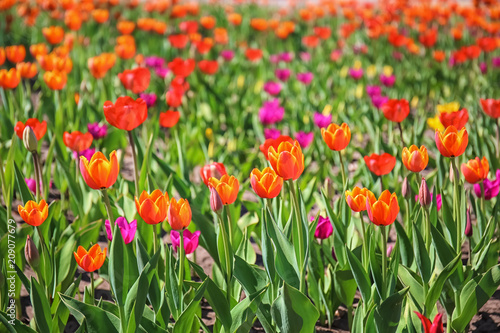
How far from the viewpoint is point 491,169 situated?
2.40 metres

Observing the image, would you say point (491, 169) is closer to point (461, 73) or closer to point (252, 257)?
point (252, 257)

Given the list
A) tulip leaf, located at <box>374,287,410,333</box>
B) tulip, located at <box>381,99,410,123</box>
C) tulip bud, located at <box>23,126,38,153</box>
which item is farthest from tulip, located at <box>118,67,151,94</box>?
tulip leaf, located at <box>374,287,410,333</box>

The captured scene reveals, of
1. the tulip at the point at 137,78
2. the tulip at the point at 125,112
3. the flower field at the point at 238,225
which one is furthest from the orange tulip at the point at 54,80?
the tulip at the point at 125,112

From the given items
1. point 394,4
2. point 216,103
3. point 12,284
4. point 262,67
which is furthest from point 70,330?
point 394,4

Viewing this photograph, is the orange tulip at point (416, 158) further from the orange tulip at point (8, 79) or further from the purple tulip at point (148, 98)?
the orange tulip at point (8, 79)

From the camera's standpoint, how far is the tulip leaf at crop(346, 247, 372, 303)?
152 centimetres

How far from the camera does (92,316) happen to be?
1424 mm

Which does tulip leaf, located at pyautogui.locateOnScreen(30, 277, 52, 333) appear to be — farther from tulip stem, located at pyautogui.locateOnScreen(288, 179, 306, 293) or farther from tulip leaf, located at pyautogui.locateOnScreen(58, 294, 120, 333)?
tulip stem, located at pyautogui.locateOnScreen(288, 179, 306, 293)

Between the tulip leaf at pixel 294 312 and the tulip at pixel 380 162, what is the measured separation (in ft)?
1.77

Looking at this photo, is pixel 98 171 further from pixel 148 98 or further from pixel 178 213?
pixel 148 98

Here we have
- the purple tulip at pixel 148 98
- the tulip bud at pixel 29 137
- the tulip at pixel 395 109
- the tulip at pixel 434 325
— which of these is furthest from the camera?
the purple tulip at pixel 148 98

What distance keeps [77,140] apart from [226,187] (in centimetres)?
88

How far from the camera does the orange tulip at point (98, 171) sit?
1427mm

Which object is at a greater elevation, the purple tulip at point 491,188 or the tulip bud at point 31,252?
the tulip bud at point 31,252
